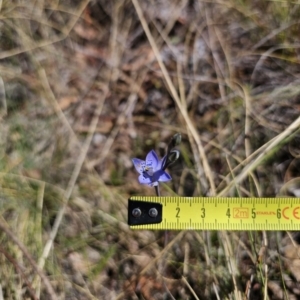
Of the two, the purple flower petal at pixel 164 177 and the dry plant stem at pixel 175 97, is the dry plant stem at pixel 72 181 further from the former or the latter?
the purple flower petal at pixel 164 177

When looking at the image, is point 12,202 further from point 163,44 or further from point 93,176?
point 163,44

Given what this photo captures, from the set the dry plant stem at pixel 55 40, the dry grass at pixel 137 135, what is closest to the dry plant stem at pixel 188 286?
the dry grass at pixel 137 135

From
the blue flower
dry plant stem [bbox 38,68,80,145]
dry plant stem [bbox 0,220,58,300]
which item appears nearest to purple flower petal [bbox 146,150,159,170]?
the blue flower

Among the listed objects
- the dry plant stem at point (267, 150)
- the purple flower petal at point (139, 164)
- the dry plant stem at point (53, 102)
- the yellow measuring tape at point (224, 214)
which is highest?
the dry plant stem at point (53, 102)

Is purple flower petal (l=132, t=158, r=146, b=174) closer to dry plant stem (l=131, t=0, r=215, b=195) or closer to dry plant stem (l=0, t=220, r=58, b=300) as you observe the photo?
dry plant stem (l=131, t=0, r=215, b=195)

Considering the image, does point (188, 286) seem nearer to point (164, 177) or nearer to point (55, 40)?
point (164, 177)
